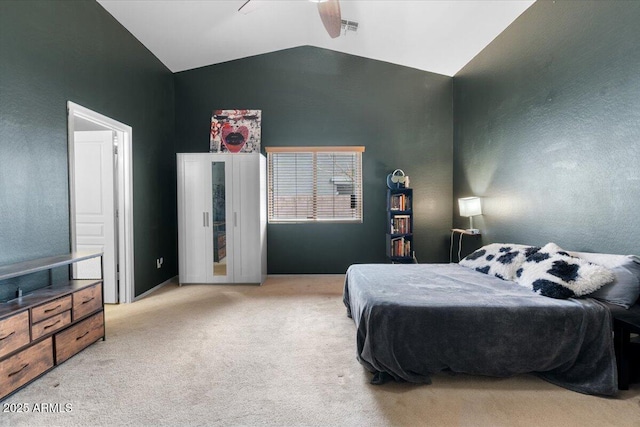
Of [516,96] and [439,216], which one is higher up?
[516,96]

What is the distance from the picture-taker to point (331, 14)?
2352 mm

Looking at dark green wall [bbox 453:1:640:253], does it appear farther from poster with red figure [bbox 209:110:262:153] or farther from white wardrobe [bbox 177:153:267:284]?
poster with red figure [bbox 209:110:262:153]

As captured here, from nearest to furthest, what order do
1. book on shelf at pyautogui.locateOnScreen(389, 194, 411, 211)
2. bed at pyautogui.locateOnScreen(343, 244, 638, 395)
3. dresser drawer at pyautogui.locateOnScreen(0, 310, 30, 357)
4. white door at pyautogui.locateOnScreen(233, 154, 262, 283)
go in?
dresser drawer at pyautogui.locateOnScreen(0, 310, 30, 357), bed at pyautogui.locateOnScreen(343, 244, 638, 395), white door at pyautogui.locateOnScreen(233, 154, 262, 283), book on shelf at pyautogui.locateOnScreen(389, 194, 411, 211)

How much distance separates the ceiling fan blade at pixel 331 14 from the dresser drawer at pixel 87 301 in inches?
119

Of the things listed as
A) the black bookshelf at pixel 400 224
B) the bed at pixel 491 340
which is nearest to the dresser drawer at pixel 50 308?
the bed at pixel 491 340

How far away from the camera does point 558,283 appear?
197 cm

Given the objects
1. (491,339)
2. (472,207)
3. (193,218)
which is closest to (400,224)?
(472,207)

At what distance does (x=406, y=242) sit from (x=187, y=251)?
10.8 feet

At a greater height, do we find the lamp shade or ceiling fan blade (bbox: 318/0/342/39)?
ceiling fan blade (bbox: 318/0/342/39)

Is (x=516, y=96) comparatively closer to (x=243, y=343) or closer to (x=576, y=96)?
→ (x=576, y=96)

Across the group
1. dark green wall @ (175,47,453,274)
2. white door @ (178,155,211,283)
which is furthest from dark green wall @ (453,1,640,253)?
white door @ (178,155,211,283)

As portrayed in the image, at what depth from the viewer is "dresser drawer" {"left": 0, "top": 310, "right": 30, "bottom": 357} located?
1.64m

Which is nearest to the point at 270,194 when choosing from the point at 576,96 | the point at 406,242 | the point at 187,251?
the point at 187,251

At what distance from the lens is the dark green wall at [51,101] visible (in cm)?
201
